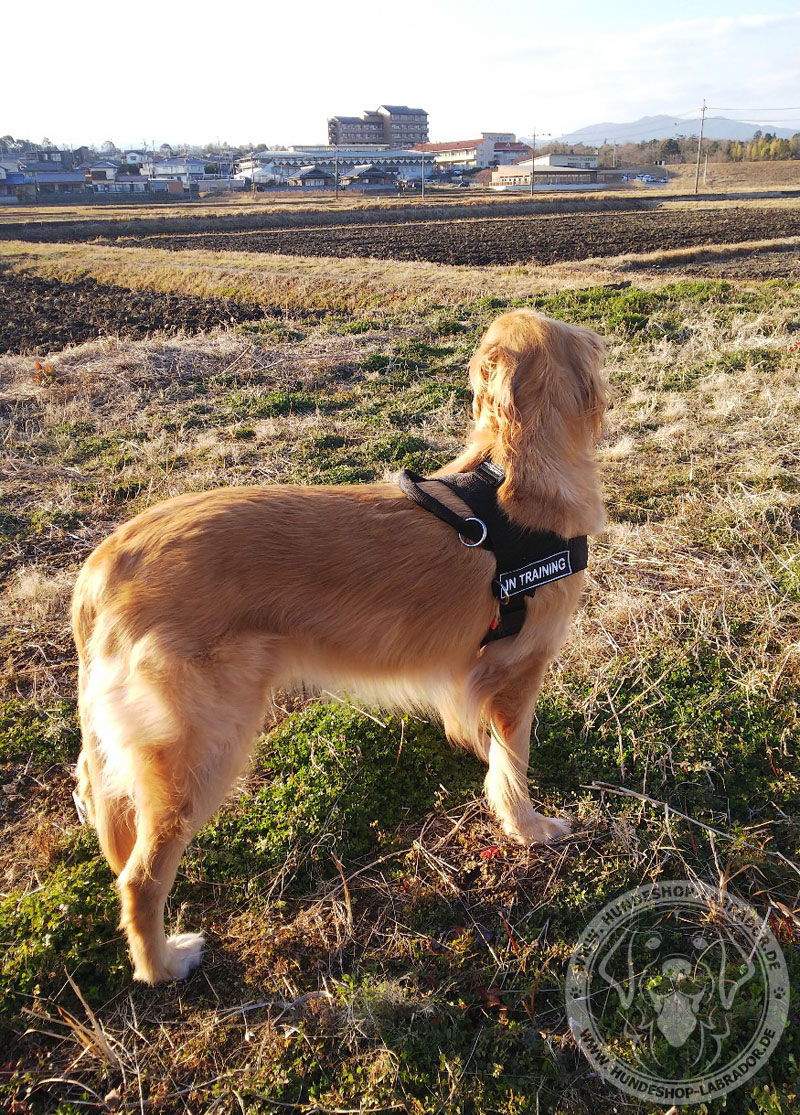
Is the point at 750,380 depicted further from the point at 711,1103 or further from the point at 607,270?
the point at 607,270

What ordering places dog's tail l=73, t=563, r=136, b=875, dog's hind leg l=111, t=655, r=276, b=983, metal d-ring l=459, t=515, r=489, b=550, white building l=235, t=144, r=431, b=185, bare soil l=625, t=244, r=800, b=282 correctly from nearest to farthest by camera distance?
dog's hind leg l=111, t=655, r=276, b=983
dog's tail l=73, t=563, r=136, b=875
metal d-ring l=459, t=515, r=489, b=550
bare soil l=625, t=244, r=800, b=282
white building l=235, t=144, r=431, b=185

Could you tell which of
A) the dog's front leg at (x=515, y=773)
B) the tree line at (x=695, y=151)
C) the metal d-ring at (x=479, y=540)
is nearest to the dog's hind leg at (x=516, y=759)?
the dog's front leg at (x=515, y=773)

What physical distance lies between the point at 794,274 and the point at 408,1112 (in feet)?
67.3

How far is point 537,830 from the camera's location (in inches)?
118

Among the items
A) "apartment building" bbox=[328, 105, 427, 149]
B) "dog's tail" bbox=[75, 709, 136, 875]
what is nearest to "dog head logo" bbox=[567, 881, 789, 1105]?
"dog's tail" bbox=[75, 709, 136, 875]

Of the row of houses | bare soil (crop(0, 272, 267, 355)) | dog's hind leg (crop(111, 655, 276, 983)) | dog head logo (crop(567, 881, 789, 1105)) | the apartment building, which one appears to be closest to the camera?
dog head logo (crop(567, 881, 789, 1105))

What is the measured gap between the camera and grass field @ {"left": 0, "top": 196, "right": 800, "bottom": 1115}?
7.43 feet

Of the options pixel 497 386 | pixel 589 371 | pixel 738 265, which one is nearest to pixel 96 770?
pixel 497 386

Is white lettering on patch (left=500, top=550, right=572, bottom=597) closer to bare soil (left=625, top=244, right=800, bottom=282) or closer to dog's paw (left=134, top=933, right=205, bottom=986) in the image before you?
dog's paw (left=134, top=933, right=205, bottom=986)

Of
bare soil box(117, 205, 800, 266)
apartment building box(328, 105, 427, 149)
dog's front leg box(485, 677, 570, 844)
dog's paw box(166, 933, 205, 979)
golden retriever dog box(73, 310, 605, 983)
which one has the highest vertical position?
apartment building box(328, 105, 427, 149)

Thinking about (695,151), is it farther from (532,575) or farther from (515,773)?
(515,773)

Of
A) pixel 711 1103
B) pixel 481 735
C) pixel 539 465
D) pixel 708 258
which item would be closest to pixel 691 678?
pixel 481 735

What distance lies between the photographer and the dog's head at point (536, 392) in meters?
2.78

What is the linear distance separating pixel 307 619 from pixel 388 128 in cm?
17226
